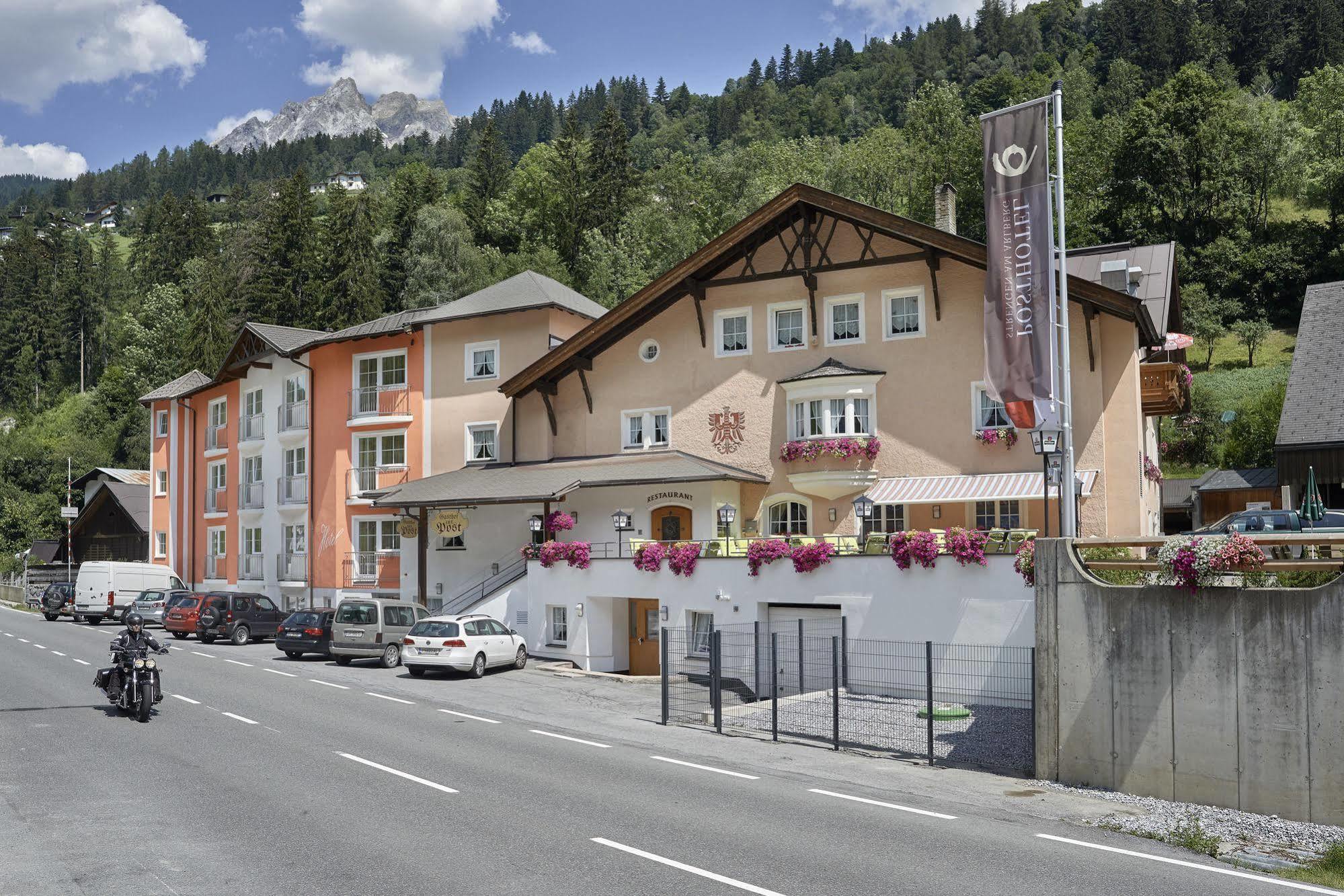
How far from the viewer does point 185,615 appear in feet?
115

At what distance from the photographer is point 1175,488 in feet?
159

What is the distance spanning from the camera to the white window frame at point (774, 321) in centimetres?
3116

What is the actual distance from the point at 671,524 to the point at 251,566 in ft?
69.2

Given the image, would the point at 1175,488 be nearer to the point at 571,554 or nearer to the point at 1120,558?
the point at 571,554

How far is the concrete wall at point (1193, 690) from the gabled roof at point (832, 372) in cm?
1480

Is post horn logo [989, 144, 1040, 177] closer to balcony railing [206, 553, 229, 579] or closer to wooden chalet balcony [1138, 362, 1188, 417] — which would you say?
wooden chalet balcony [1138, 362, 1188, 417]

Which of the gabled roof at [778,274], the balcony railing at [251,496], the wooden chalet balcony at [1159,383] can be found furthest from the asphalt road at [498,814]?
the balcony railing at [251,496]

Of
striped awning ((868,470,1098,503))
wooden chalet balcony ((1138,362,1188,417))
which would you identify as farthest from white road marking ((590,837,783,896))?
wooden chalet balcony ((1138,362,1188,417))

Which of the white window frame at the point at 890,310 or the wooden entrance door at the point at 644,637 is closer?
the white window frame at the point at 890,310

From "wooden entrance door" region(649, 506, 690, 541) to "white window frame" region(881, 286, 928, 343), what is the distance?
738 cm

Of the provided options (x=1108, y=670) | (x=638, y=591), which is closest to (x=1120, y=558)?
(x=1108, y=670)

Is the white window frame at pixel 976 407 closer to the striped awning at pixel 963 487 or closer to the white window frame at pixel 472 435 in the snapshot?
the striped awning at pixel 963 487

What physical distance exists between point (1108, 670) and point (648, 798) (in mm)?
6120

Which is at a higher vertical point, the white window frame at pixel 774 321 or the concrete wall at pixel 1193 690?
the white window frame at pixel 774 321
